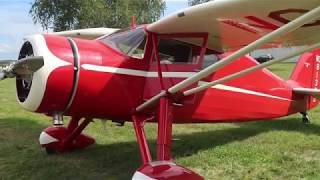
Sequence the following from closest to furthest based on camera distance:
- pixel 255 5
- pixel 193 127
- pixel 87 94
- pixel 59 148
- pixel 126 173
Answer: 1. pixel 255 5
2. pixel 87 94
3. pixel 126 173
4. pixel 59 148
5. pixel 193 127

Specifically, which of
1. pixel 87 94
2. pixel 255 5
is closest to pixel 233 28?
pixel 255 5

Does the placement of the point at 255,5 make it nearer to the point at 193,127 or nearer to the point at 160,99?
the point at 160,99

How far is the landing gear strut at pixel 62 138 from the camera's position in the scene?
6566 mm

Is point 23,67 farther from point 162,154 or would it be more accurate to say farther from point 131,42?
point 162,154

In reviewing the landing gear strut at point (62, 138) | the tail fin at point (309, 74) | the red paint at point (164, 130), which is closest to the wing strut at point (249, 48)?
the red paint at point (164, 130)

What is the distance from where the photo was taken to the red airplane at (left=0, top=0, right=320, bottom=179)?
175 inches

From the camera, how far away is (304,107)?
7.89m

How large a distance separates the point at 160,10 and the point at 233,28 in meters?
47.8

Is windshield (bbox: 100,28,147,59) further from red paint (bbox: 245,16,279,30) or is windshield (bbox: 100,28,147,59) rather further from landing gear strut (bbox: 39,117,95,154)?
landing gear strut (bbox: 39,117,95,154)

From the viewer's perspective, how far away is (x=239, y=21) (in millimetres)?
4789

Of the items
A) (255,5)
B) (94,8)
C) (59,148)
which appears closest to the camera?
(255,5)

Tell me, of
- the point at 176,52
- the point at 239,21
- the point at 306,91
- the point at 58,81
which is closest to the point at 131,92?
the point at 176,52

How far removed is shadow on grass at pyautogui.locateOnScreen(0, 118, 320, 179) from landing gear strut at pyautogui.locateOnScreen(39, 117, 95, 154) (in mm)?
134

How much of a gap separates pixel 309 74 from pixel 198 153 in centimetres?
333
